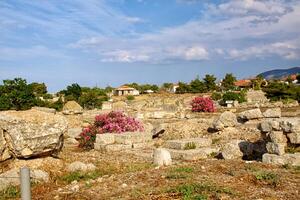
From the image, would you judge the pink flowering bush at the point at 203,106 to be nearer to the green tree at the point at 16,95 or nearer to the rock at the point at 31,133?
the green tree at the point at 16,95

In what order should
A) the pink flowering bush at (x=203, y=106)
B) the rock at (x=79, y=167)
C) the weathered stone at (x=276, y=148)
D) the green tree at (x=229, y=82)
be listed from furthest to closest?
the green tree at (x=229, y=82) → the pink flowering bush at (x=203, y=106) → the rock at (x=79, y=167) → the weathered stone at (x=276, y=148)

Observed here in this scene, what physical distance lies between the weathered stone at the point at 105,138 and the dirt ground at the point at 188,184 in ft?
18.5

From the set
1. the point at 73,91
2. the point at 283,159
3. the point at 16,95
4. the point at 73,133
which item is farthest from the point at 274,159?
the point at 73,91

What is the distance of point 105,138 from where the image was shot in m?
16.1

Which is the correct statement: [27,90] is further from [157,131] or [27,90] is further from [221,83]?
[221,83]

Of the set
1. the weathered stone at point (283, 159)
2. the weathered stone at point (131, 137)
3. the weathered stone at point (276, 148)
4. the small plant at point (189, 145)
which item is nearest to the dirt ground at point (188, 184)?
the weathered stone at point (283, 159)

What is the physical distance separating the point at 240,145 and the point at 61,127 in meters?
5.11

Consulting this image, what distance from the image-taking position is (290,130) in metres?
10.3

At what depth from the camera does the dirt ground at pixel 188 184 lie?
22.8 feet

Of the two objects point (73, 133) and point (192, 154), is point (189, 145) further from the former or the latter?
point (73, 133)

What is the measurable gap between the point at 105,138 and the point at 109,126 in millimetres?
1209

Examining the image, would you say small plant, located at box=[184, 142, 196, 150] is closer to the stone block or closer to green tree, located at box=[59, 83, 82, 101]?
the stone block

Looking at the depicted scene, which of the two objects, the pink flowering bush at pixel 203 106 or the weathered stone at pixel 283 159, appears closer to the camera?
the weathered stone at pixel 283 159

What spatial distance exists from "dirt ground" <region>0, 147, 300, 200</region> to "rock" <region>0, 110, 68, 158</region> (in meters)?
0.78
